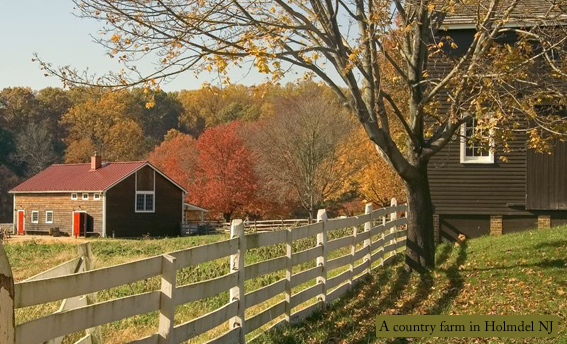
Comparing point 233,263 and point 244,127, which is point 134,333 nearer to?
point 233,263

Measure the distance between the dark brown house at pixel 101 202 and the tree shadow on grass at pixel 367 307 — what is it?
138ft

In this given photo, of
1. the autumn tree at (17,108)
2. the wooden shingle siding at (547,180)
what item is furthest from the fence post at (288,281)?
the autumn tree at (17,108)

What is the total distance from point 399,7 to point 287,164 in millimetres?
45621

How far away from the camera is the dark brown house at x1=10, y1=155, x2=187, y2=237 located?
55.1 m

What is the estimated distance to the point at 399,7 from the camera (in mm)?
13664

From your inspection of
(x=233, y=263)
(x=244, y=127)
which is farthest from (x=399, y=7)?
(x=244, y=127)

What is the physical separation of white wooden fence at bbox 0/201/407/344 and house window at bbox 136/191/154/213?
46.2m

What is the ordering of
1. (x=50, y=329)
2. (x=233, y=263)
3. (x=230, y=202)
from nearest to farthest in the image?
(x=50, y=329), (x=233, y=263), (x=230, y=202)

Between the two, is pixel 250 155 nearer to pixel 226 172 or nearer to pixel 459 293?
pixel 226 172

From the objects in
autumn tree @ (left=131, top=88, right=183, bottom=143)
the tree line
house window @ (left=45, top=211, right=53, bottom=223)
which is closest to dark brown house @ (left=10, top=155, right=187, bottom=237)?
house window @ (left=45, top=211, right=53, bottom=223)

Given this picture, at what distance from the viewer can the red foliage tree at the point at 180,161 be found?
7200cm

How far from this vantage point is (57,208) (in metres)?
58.1

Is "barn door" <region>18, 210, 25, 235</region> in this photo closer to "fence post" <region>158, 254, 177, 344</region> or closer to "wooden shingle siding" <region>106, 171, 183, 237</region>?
"wooden shingle siding" <region>106, 171, 183, 237</region>

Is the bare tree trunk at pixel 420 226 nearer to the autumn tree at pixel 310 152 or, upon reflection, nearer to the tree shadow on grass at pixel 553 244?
the tree shadow on grass at pixel 553 244
